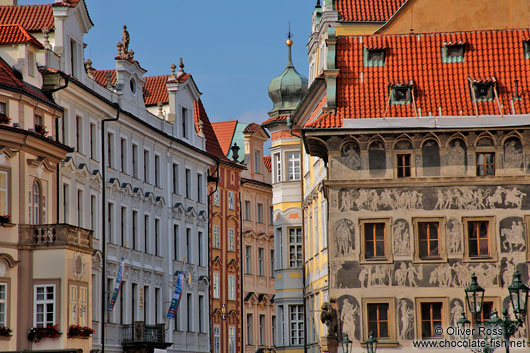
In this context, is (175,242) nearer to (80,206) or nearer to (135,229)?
(135,229)

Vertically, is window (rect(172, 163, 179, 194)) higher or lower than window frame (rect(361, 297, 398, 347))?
higher

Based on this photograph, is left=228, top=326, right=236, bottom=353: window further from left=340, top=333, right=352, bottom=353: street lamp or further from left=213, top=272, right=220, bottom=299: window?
left=340, top=333, right=352, bottom=353: street lamp

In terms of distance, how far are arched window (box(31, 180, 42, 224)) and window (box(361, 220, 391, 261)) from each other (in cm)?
1077

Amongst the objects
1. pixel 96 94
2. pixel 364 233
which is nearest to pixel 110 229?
pixel 96 94

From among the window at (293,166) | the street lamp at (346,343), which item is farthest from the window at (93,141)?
the street lamp at (346,343)

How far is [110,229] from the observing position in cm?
5253

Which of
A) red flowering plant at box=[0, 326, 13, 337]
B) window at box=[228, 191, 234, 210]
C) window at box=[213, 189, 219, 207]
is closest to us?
red flowering plant at box=[0, 326, 13, 337]

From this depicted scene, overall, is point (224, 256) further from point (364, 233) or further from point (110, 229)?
point (364, 233)

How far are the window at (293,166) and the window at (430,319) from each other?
19226 mm

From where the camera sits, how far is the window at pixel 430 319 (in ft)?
137

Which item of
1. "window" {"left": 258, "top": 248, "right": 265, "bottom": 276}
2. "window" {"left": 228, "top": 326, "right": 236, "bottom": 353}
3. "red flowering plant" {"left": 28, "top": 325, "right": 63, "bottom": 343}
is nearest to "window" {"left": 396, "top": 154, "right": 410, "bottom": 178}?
"red flowering plant" {"left": 28, "top": 325, "right": 63, "bottom": 343}

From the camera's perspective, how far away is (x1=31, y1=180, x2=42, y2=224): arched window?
4152 cm

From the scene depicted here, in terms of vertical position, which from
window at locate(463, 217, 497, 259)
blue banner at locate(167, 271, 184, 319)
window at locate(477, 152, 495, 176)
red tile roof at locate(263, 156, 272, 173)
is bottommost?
blue banner at locate(167, 271, 184, 319)

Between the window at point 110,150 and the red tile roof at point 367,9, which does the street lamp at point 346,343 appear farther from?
the window at point 110,150
